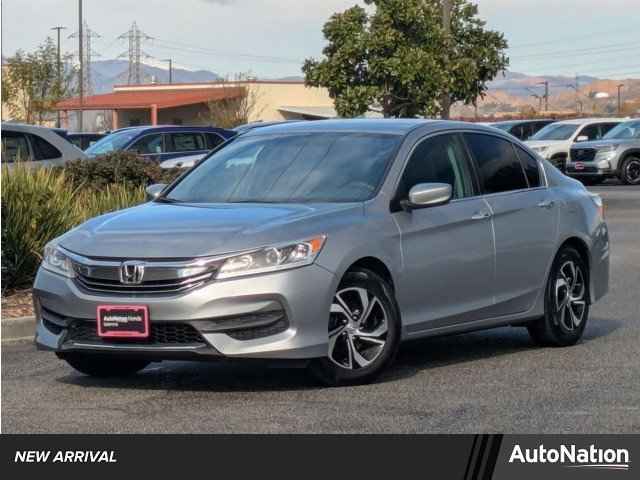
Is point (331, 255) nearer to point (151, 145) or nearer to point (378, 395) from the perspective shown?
point (378, 395)

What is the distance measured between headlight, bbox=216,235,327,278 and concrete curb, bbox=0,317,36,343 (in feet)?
12.8

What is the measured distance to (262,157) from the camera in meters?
10.0

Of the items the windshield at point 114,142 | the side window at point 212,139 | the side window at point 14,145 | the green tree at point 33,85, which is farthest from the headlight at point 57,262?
the green tree at point 33,85

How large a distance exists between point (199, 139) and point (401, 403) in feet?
63.5

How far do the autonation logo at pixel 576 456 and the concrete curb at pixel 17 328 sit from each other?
6472mm

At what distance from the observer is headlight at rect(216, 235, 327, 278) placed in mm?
8523

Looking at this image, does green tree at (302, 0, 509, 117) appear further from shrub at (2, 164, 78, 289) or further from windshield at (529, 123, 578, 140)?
shrub at (2, 164, 78, 289)

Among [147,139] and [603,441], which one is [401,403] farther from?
[147,139]

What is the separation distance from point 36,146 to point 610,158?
2100cm

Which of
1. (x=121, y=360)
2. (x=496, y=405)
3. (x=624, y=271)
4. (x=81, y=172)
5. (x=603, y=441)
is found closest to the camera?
(x=603, y=441)

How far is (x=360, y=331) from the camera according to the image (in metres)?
9.01

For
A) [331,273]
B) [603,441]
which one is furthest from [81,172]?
[603,441]

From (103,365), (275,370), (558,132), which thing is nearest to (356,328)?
(275,370)

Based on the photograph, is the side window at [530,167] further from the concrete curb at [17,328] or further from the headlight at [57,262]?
the concrete curb at [17,328]
